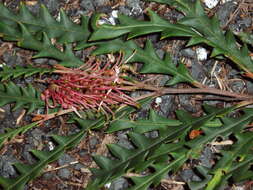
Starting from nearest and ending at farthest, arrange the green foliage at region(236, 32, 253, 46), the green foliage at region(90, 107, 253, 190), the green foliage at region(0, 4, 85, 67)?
1. the green foliage at region(90, 107, 253, 190)
2. the green foliage at region(236, 32, 253, 46)
3. the green foliage at region(0, 4, 85, 67)

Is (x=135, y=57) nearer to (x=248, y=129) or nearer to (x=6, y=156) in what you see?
(x=248, y=129)

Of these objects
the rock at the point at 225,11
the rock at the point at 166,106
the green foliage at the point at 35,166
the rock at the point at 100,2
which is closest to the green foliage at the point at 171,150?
the green foliage at the point at 35,166

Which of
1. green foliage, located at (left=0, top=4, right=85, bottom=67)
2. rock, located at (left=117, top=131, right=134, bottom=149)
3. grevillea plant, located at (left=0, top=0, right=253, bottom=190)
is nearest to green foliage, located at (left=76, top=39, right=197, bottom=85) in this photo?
grevillea plant, located at (left=0, top=0, right=253, bottom=190)

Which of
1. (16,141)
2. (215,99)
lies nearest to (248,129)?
(215,99)

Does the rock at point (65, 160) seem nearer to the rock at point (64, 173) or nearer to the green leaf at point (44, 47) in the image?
the rock at point (64, 173)

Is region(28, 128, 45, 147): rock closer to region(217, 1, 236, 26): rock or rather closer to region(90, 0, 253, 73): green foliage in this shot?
region(90, 0, 253, 73): green foliage

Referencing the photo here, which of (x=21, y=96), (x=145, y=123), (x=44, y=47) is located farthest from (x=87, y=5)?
(x=145, y=123)
